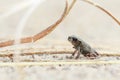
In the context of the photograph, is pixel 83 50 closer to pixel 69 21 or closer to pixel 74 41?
pixel 74 41

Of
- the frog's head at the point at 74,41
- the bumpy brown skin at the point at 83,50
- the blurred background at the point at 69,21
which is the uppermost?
the blurred background at the point at 69,21

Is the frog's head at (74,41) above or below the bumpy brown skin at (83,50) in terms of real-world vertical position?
above

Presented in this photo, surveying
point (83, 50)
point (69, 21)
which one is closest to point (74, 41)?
point (83, 50)

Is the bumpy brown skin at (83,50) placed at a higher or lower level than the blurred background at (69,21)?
lower

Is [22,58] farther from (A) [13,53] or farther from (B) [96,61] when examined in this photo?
(B) [96,61]

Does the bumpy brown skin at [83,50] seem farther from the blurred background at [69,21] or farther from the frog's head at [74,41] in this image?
the blurred background at [69,21]

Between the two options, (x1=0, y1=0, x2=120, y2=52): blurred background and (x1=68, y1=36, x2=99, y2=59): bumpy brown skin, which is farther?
(x1=0, y1=0, x2=120, y2=52): blurred background

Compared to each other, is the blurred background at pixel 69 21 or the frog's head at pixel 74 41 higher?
the blurred background at pixel 69 21

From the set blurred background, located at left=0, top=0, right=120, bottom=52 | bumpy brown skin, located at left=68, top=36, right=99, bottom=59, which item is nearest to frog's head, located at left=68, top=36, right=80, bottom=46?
bumpy brown skin, located at left=68, top=36, right=99, bottom=59

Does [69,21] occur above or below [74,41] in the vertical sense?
above

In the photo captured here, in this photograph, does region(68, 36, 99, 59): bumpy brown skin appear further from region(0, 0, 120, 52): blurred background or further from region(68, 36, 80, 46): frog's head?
region(0, 0, 120, 52): blurred background

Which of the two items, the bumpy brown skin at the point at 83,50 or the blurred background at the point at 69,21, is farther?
the blurred background at the point at 69,21

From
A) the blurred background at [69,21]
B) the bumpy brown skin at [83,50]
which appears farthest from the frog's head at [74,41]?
the blurred background at [69,21]
